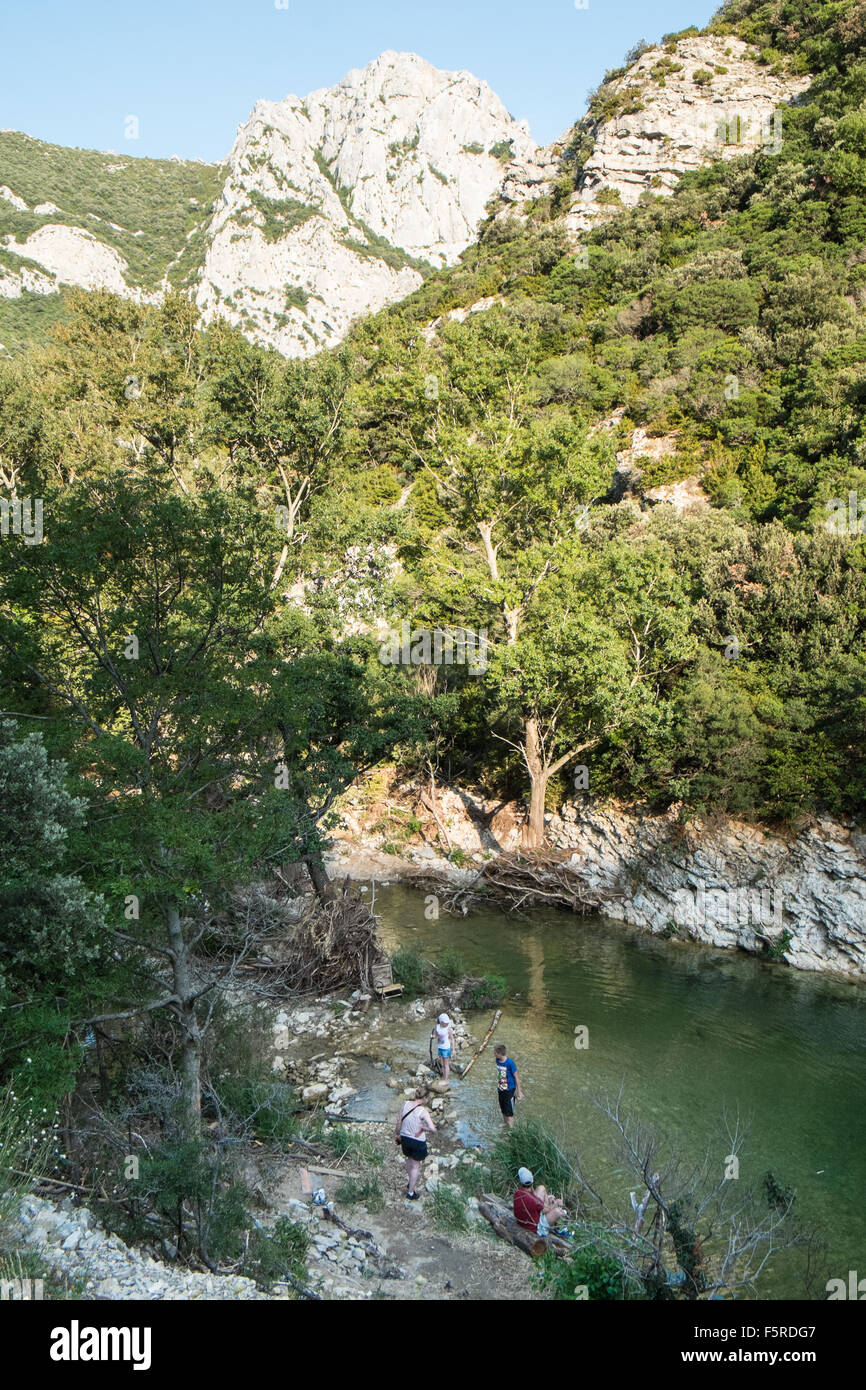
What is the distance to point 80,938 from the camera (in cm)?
718

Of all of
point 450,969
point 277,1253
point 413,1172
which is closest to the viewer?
point 277,1253

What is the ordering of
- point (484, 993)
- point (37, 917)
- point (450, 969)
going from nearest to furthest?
point (37, 917), point (484, 993), point (450, 969)

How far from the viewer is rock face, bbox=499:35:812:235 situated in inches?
2100

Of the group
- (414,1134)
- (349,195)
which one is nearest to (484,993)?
(414,1134)

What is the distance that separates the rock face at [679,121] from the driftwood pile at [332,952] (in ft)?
176

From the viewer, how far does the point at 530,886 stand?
74.6 ft

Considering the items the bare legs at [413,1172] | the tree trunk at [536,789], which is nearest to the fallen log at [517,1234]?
the bare legs at [413,1172]

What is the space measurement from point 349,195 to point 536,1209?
137 metres

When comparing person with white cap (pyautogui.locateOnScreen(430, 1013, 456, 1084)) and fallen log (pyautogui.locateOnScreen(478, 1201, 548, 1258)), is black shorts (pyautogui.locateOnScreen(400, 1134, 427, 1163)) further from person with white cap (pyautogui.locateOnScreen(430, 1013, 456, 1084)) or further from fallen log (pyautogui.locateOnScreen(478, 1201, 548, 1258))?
person with white cap (pyautogui.locateOnScreen(430, 1013, 456, 1084))

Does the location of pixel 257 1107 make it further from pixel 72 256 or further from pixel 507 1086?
pixel 72 256

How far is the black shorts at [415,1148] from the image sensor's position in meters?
10.2

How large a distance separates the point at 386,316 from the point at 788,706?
→ 160 ft
